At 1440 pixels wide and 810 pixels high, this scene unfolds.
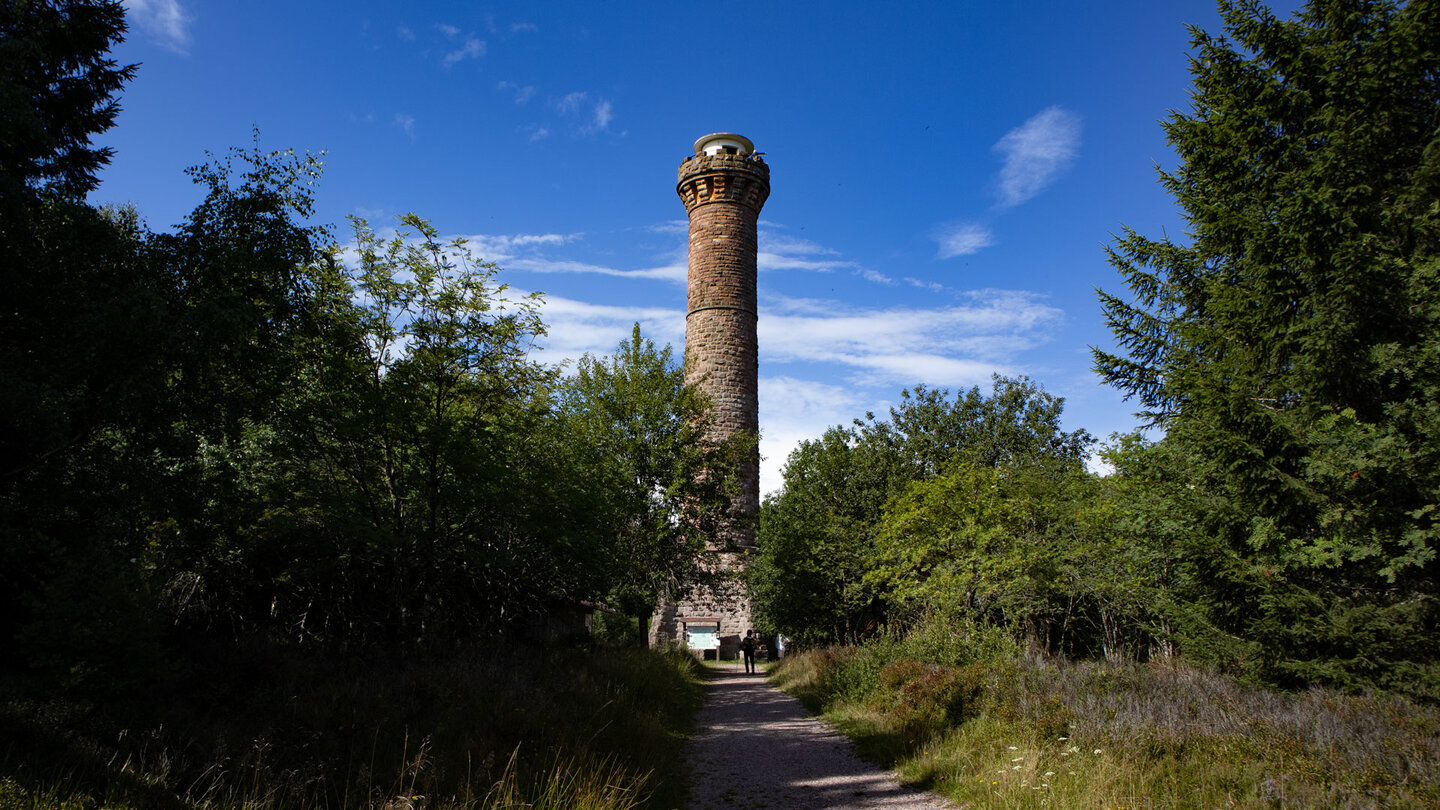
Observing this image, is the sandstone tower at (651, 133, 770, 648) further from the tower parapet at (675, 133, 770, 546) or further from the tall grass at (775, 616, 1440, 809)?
the tall grass at (775, 616, 1440, 809)

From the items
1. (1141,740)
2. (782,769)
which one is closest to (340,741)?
(782,769)

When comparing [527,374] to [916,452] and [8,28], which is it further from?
[916,452]

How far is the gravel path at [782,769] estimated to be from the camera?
6.46 meters

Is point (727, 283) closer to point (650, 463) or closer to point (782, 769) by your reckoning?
point (650, 463)

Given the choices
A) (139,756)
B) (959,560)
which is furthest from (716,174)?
(139,756)

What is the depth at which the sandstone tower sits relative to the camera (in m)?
23.4

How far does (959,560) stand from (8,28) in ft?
51.3

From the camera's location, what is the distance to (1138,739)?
6172 millimetres

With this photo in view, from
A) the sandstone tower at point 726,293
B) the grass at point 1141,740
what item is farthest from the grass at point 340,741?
the sandstone tower at point 726,293

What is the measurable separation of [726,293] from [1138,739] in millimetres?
19570

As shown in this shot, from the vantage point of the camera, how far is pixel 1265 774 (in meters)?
5.27

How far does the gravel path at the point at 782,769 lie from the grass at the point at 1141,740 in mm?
352

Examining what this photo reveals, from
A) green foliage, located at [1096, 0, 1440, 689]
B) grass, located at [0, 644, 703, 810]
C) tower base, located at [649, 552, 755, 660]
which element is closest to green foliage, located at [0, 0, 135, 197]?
grass, located at [0, 644, 703, 810]

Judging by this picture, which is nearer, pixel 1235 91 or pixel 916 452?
pixel 1235 91
